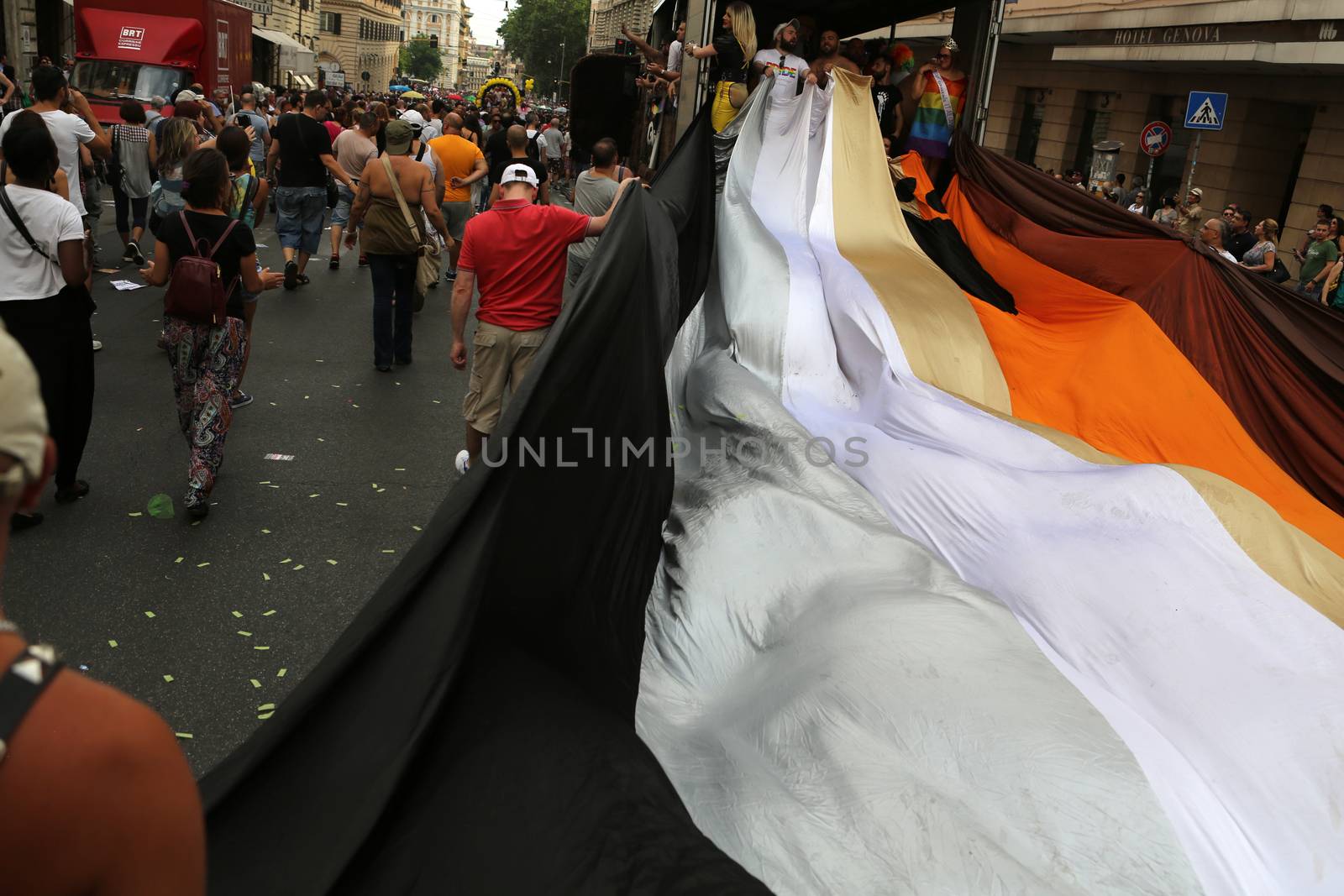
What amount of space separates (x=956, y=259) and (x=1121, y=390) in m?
1.64

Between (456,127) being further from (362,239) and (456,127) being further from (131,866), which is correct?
(131,866)

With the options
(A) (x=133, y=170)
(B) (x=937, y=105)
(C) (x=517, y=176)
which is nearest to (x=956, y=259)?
(B) (x=937, y=105)

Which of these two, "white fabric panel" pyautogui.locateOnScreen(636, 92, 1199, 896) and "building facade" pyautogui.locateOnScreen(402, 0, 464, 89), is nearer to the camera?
"white fabric panel" pyautogui.locateOnScreen(636, 92, 1199, 896)

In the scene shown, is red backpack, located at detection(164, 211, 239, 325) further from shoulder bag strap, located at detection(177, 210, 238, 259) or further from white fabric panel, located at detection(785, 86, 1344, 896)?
white fabric panel, located at detection(785, 86, 1344, 896)

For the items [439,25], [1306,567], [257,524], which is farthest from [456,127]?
[439,25]

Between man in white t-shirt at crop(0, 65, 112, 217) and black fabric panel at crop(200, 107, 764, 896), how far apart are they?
5329mm

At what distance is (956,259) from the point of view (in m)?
6.25

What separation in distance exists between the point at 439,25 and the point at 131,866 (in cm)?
21736

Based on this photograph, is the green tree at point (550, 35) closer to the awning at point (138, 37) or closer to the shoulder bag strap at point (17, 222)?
the awning at point (138, 37)

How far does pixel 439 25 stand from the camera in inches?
7835

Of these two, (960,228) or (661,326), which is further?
(960,228)

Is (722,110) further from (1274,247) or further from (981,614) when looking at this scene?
(1274,247)

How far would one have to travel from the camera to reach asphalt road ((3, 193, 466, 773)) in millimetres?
3979

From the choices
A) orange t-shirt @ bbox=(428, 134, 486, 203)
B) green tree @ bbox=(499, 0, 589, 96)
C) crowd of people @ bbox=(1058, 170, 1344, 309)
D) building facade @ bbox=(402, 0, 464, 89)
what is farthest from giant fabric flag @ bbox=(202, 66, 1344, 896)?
building facade @ bbox=(402, 0, 464, 89)
